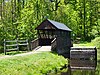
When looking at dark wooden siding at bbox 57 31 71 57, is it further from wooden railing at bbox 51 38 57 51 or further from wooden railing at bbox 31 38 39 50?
wooden railing at bbox 31 38 39 50

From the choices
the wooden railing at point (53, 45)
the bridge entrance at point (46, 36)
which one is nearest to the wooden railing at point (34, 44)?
the bridge entrance at point (46, 36)

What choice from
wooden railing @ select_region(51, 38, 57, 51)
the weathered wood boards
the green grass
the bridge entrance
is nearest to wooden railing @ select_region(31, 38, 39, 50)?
the bridge entrance

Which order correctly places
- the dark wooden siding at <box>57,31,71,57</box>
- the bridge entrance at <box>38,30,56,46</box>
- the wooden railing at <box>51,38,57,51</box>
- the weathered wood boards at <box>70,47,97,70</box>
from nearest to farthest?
the weathered wood boards at <box>70,47,97,70</box>
the wooden railing at <box>51,38,57,51</box>
the dark wooden siding at <box>57,31,71,57</box>
the bridge entrance at <box>38,30,56,46</box>

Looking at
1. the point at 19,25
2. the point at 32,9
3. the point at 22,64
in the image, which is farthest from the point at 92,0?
the point at 22,64

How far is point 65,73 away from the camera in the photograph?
2309 cm

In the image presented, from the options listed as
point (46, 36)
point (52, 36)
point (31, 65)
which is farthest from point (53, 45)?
point (31, 65)

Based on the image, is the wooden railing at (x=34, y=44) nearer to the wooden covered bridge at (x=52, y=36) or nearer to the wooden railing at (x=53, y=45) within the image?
the wooden covered bridge at (x=52, y=36)

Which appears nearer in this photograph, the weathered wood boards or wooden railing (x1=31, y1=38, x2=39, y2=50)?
the weathered wood boards

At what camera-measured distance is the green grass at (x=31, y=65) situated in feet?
60.1

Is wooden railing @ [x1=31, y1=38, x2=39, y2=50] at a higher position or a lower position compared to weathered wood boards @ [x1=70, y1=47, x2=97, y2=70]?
higher

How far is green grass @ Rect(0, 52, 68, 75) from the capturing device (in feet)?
60.1

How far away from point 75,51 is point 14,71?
13620 mm

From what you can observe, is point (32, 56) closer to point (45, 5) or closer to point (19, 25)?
point (19, 25)

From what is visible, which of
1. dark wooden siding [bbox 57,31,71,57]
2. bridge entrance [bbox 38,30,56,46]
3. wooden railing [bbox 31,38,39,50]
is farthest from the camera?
bridge entrance [bbox 38,30,56,46]
